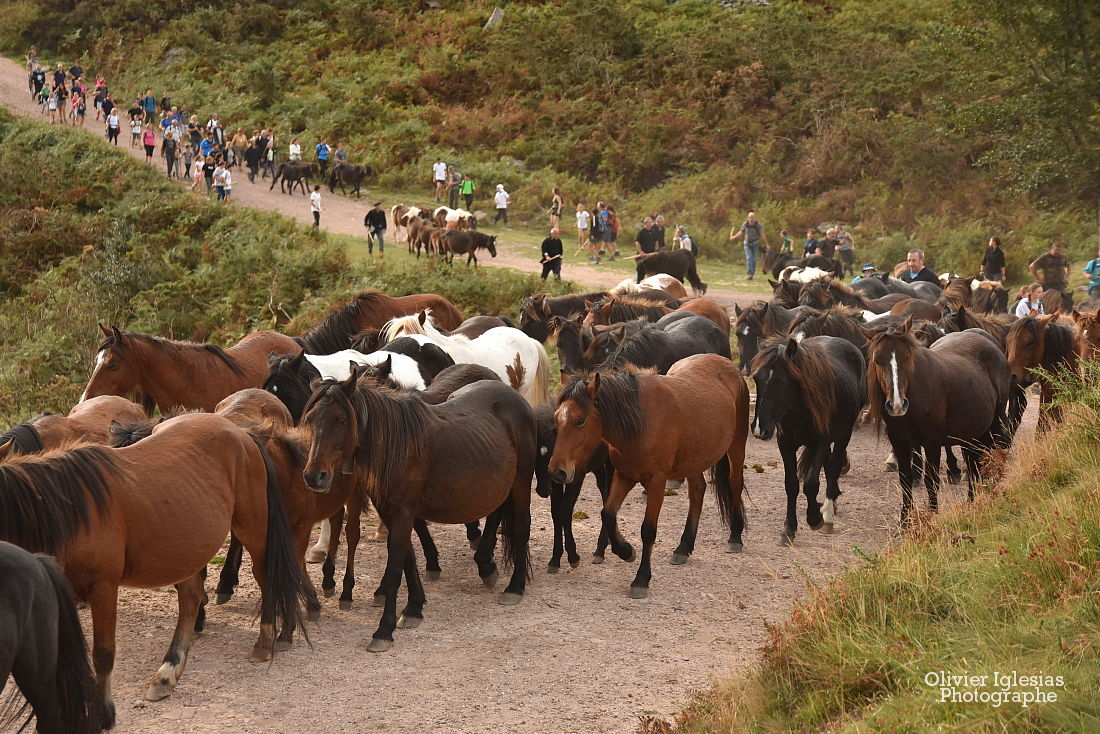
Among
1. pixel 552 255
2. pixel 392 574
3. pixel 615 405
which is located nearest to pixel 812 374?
pixel 615 405

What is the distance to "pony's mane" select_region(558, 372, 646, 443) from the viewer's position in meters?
8.80

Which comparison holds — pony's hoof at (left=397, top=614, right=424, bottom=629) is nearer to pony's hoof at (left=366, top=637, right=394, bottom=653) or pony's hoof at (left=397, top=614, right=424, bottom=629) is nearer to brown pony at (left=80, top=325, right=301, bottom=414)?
pony's hoof at (left=366, top=637, right=394, bottom=653)

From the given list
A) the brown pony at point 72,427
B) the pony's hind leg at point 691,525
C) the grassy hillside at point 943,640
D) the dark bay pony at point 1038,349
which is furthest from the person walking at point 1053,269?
the brown pony at point 72,427

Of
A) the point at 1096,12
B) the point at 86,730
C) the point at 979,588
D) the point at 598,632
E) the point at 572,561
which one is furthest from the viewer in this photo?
the point at 1096,12

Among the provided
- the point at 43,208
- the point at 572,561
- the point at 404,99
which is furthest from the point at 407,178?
the point at 572,561

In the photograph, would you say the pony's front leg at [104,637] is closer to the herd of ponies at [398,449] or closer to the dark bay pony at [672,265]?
the herd of ponies at [398,449]

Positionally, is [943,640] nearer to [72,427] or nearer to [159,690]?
[159,690]

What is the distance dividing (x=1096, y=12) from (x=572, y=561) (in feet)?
95.9

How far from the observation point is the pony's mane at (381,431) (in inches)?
301

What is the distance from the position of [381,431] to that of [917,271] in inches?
668

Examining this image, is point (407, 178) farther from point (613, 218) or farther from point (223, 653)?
point (223, 653)

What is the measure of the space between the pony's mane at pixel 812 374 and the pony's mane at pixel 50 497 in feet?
20.7

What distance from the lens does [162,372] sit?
11211 millimetres

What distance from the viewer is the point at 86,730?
5.43m
